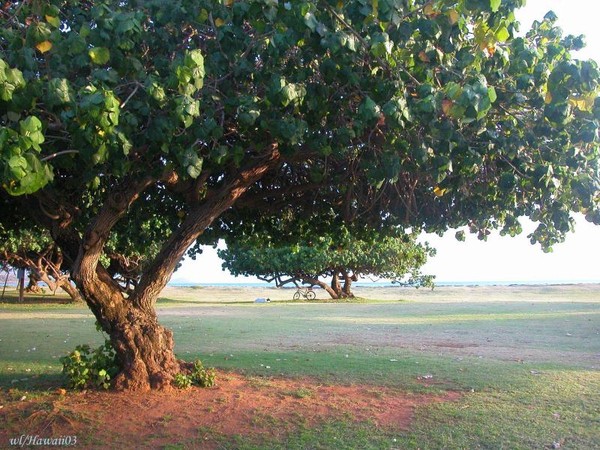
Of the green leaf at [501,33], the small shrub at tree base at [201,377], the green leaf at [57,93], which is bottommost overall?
the small shrub at tree base at [201,377]

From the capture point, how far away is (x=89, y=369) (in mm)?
8023

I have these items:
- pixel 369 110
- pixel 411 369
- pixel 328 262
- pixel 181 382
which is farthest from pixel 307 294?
pixel 369 110

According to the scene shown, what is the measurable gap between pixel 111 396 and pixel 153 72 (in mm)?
4255

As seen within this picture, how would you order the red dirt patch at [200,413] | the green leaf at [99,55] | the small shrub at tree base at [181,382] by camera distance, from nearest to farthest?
the green leaf at [99,55] < the red dirt patch at [200,413] < the small shrub at tree base at [181,382]

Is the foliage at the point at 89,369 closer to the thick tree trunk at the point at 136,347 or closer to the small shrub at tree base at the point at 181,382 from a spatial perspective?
the thick tree trunk at the point at 136,347

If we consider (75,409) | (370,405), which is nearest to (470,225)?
(370,405)

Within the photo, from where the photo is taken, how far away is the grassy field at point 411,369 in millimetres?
6570

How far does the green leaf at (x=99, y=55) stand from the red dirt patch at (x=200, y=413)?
3937mm

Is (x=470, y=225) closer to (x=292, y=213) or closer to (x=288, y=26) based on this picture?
(x=292, y=213)

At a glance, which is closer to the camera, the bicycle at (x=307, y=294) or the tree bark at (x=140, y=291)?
the tree bark at (x=140, y=291)

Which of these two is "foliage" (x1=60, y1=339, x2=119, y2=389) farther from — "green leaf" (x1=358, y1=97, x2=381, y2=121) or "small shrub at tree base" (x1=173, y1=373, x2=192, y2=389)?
"green leaf" (x1=358, y1=97, x2=381, y2=121)

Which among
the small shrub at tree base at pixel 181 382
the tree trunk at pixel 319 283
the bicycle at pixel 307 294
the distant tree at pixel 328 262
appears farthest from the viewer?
the bicycle at pixel 307 294

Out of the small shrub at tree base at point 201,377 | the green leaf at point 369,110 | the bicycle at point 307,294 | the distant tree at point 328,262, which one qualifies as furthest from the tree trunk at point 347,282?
the green leaf at point 369,110

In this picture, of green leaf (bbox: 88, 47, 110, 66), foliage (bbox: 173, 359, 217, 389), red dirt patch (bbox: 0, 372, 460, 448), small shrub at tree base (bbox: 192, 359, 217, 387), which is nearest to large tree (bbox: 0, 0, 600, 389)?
green leaf (bbox: 88, 47, 110, 66)
